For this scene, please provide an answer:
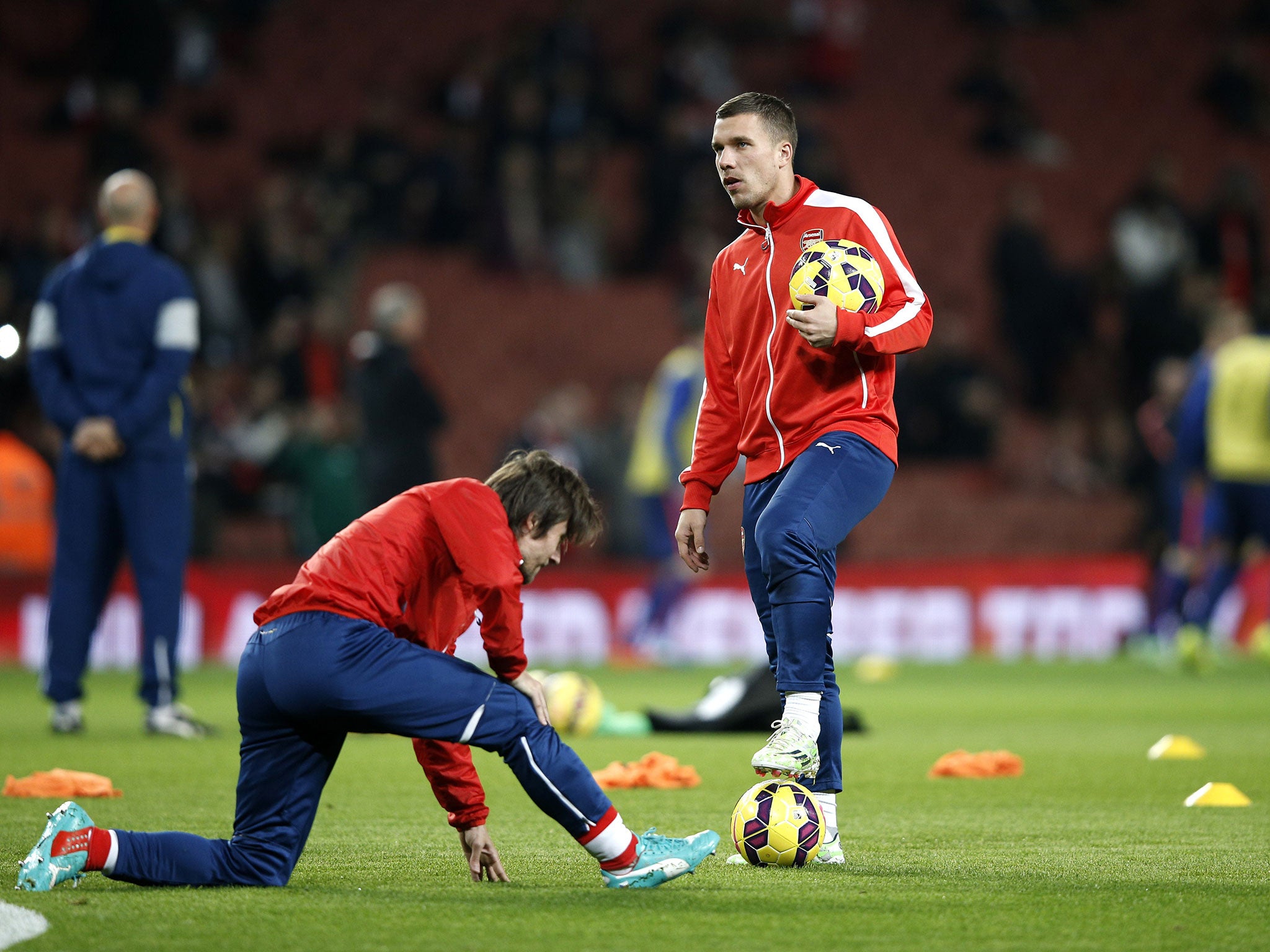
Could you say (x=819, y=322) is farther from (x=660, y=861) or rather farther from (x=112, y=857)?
(x=112, y=857)

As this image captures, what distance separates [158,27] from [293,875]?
13.7 metres

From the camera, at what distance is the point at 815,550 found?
4402 mm

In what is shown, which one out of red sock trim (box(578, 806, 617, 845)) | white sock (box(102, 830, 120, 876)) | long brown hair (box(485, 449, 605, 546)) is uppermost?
long brown hair (box(485, 449, 605, 546))

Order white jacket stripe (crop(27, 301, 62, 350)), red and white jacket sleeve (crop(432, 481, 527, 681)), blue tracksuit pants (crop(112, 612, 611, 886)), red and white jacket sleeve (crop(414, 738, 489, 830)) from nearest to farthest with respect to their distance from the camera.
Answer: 1. blue tracksuit pants (crop(112, 612, 611, 886))
2. red and white jacket sleeve (crop(432, 481, 527, 681))
3. red and white jacket sleeve (crop(414, 738, 489, 830))
4. white jacket stripe (crop(27, 301, 62, 350))

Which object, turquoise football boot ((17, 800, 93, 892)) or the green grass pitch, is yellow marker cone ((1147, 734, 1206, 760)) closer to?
the green grass pitch

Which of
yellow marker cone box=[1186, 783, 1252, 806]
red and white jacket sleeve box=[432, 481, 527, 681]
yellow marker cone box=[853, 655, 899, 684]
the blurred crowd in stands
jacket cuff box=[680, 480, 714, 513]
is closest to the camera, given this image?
red and white jacket sleeve box=[432, 481, 527, 681]

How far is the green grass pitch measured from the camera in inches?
135

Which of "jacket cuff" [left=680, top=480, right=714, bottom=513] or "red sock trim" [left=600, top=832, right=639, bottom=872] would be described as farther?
"jacket cuff" [left=680, top=480, right=714, bottom=513]

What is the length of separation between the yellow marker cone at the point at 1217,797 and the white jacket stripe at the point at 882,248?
82.7 inches

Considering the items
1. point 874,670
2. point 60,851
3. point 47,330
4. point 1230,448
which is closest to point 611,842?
point 60,851

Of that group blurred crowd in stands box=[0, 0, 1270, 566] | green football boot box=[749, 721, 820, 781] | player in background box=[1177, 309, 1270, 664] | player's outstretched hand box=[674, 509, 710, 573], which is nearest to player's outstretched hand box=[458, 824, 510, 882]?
green football boot box=[749, 721, 820, 781]

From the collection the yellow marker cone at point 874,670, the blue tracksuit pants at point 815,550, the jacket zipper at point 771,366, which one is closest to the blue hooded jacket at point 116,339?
the jacket zipper at point 771,366

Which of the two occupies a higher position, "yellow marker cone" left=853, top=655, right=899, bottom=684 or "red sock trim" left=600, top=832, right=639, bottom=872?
"yellow marker cone" left=853, top=655, right=899, bottom=684

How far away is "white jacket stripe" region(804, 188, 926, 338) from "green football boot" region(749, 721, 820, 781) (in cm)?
107
